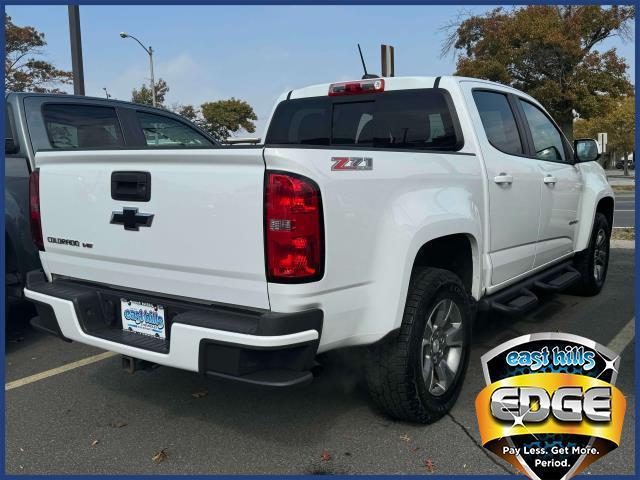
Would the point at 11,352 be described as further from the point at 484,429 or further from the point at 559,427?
the point at 559,427

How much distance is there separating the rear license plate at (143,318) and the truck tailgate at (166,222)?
0.31ft

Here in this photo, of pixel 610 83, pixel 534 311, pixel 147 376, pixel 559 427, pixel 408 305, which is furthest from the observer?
pixel 610 83

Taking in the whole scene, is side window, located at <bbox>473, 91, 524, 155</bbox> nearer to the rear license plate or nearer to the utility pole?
the rear license plate

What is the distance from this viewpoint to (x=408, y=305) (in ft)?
9.54

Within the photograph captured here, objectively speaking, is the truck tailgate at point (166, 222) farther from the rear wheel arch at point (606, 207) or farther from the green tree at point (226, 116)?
the green tree at point (226, 116)

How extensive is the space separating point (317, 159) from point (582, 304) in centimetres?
423

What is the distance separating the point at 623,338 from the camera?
452 centimetres

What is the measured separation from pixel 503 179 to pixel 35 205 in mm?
2874

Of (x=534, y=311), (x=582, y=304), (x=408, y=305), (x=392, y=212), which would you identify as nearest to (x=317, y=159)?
(x=392, y=212)

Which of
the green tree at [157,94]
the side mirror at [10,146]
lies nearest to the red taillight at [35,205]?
the side mirror at [10,146]

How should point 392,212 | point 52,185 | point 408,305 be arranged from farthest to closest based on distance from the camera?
point 52,185 < point 408,305 < point 392,212

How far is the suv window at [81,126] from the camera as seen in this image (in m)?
4.54

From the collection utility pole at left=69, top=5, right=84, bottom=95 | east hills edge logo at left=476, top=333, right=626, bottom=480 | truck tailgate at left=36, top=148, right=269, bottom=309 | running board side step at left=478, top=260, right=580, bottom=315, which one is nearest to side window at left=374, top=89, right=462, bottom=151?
running board side step at left=478, top=260, right=580, bottom=315

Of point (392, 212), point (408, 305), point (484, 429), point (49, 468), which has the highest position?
point (392, 212)
